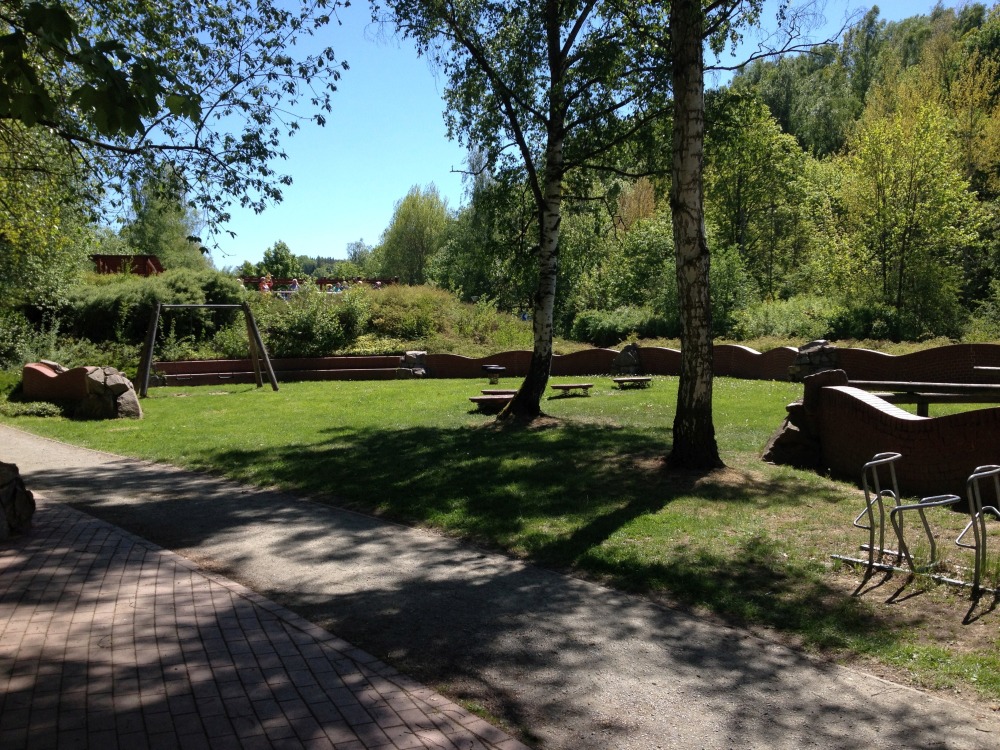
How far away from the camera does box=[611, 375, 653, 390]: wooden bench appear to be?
20.9 metres

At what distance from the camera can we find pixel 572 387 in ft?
64.1

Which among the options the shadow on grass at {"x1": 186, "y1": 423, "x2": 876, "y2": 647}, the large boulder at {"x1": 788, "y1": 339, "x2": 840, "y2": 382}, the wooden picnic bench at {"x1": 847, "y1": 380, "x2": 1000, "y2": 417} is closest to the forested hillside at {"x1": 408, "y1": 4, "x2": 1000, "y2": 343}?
the wooden picnic bench at {"x1": 847, "y1": 380, "x2": 1000, "y2": 417}

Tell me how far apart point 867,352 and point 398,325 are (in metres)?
16.3

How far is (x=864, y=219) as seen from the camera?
32688mm

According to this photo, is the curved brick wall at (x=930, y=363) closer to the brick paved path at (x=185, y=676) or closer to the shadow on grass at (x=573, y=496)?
the shadow on grass at (x=573, y=496)

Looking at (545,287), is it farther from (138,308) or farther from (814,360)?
(138,308)

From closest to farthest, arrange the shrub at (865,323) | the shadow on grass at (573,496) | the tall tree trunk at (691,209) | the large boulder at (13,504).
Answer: the shadow on grass at (573,496) < the large boulder at (13,504) < the tall tree trunk at (691,209) < the shrub at (865,323)

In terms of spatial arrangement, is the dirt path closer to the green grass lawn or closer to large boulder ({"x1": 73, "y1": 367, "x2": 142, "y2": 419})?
the green grass lawn

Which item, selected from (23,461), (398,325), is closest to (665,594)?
(23,461)

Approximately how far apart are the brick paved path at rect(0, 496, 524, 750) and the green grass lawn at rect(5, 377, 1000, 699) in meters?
2.41

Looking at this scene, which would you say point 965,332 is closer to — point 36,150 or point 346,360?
point 346,360

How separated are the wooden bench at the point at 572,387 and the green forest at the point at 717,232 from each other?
230 centimetres

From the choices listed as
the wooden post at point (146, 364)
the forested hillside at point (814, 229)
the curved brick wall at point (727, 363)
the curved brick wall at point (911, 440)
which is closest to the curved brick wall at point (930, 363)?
the curved brick wall at point (727, 363)

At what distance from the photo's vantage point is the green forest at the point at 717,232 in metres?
13.8
